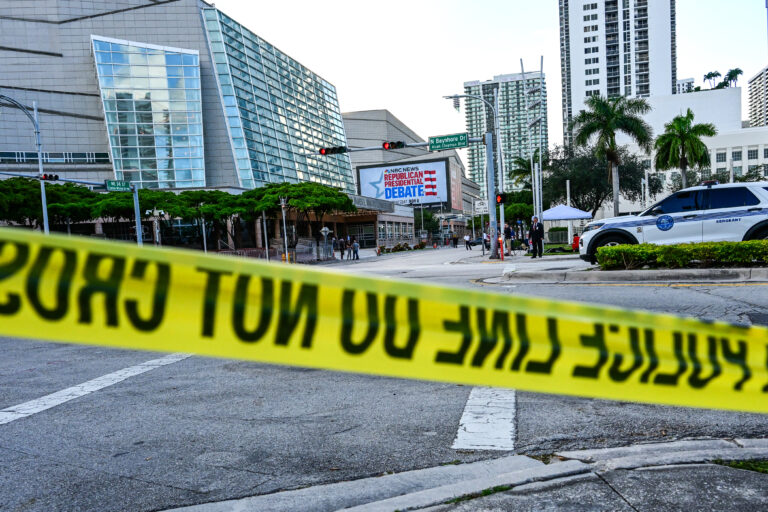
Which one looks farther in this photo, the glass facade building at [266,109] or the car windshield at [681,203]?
the glass facade building at [266,109]

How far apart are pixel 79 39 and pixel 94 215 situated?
41197 millimetres

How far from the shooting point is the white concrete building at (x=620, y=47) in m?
108

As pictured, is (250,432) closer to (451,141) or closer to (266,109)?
(451,141)

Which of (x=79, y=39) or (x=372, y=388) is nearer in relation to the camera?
(x=372, y=388)

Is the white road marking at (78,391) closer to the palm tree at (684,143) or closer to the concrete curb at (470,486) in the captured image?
the concrete curb at (470,486)

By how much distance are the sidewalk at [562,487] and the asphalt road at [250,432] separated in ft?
0.60

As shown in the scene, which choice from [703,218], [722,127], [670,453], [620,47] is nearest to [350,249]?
[703,218]

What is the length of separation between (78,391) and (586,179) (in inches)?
2197

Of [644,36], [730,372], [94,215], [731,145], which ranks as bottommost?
[730,372]

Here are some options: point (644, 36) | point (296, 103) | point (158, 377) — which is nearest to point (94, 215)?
point (158, 377)

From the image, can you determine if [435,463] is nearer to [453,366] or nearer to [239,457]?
[239,457]

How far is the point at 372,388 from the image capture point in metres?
5.02

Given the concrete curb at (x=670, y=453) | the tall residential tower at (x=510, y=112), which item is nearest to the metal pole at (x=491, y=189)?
the concrete curb at (x=670, y=453)

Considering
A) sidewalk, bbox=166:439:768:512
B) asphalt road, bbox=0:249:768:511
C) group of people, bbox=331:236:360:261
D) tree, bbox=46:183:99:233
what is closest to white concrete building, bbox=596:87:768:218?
group of people, bbox=331:236:360:261
